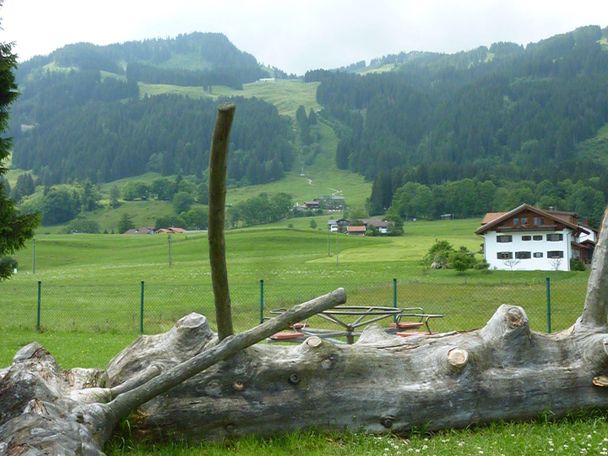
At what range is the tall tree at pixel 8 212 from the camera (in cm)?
1516

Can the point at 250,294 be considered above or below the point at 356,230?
above

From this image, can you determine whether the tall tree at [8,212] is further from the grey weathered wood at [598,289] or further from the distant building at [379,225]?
the distant building at [379,225]

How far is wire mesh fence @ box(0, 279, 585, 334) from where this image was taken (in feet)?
69.1

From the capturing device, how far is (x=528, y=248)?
229 feet

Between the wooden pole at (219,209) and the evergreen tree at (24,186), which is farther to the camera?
the evergreen tree at (24,186)

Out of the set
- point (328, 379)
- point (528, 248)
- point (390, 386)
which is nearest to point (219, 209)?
point (328, 379)

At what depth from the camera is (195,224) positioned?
144375 millimetres

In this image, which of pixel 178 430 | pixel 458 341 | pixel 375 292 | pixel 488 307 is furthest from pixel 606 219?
pixel 375 292

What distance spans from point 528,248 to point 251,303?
47.4m

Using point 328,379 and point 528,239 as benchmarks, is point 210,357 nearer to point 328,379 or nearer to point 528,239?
point 328,379

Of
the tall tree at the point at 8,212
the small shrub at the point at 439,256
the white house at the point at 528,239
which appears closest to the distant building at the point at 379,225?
the white house at the point at 528,239

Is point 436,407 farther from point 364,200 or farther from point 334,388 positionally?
point 364,200

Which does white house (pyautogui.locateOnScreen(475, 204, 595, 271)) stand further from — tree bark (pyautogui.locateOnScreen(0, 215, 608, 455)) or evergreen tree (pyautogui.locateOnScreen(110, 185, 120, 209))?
evergreen tree (pyautogui.locateOnScreen(110, 185, 120, 209))

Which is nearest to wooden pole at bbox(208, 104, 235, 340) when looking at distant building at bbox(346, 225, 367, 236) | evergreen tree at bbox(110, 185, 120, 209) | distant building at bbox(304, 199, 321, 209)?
distant building at bbox(346, 225, 367, 236)
